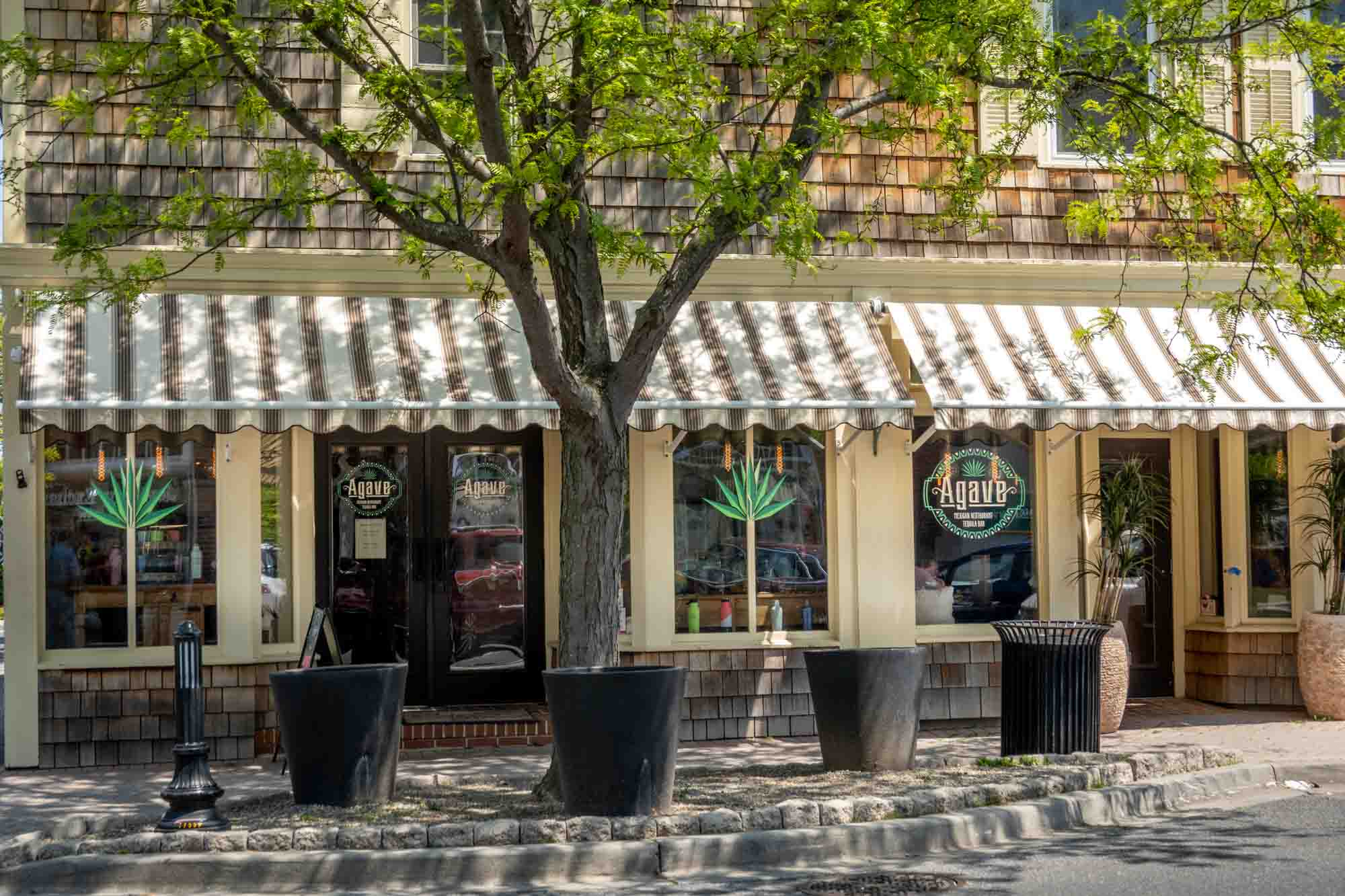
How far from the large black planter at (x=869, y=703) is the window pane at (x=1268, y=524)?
15.5 feet

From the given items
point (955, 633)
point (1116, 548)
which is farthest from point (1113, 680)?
point (955, 633)

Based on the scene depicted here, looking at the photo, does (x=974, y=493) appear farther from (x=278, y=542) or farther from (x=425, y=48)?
(x=425, y=48)

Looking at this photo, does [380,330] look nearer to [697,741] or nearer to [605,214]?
[605,214]

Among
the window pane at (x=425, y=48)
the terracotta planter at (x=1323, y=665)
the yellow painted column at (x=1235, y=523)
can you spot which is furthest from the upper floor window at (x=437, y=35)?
the terracotta planter at (x=1323, y=665)

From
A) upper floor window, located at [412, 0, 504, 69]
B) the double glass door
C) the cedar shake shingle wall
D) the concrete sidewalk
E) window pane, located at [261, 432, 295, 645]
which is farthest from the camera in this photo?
the double glass door

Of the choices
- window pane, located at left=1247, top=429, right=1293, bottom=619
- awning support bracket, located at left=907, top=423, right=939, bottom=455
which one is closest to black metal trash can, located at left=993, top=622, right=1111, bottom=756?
awning support bracket, located at left=907, top=423, right=939, bottom=455

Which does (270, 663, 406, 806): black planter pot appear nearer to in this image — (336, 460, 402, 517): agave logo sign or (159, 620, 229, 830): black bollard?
(159, 620, 229, 830): black bollard

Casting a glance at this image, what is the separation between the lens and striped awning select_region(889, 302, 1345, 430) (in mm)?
11438

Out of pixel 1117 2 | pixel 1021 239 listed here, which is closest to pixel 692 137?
pixel 1021 239

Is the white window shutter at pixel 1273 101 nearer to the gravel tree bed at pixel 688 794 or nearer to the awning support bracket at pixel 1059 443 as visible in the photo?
the awning support bracket at pixel 1059 443

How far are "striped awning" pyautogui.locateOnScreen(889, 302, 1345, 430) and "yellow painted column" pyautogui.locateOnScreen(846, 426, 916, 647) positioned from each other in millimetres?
865

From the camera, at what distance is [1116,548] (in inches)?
481

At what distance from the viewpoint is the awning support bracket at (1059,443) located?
41.0 feet

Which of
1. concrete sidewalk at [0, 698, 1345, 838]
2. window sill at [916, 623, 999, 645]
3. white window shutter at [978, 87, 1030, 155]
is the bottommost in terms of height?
concrete sidewalk at [0, 698, 1345, 838]
